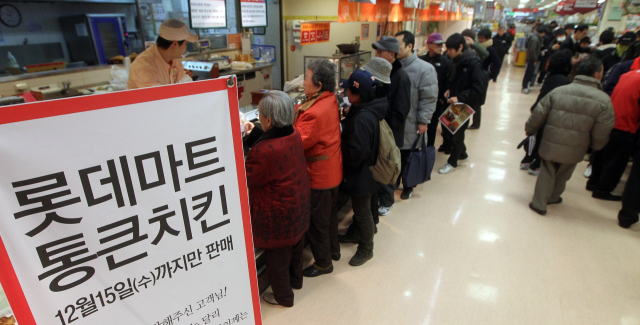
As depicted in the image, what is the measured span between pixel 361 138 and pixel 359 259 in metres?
1.05

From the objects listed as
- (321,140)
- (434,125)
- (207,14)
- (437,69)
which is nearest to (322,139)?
(321,140)

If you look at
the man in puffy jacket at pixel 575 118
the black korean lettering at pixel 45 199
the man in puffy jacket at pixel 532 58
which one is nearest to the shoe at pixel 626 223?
the man in puffy jacket at pixel 575 118

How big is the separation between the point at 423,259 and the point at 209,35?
5221 mm

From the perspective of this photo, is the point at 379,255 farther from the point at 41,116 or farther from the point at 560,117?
the point at 41,116

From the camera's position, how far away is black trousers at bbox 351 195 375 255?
2.57m

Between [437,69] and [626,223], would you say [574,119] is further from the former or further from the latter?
[437,69]

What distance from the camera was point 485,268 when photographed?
2.69 m

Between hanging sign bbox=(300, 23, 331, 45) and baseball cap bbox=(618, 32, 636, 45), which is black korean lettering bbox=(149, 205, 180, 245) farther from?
baseball cap bbox=(618, 32, 636, 45)

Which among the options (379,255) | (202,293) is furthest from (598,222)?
(202,293)

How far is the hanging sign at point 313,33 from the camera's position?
4.84 metres

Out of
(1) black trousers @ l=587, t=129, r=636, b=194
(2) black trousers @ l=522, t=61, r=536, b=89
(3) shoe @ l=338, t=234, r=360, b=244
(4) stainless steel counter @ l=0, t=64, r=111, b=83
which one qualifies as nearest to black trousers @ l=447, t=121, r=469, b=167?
(1) black trousers @ l=587, t=129, r=636, b=194

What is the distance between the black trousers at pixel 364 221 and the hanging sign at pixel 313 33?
3.05 m

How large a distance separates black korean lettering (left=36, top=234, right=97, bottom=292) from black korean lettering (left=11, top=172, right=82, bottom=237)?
5 centimetres

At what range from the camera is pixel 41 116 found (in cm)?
74
